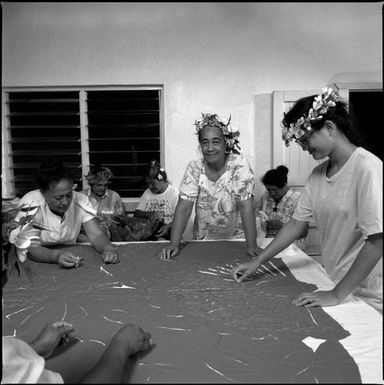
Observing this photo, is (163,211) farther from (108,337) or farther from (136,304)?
(108,337)

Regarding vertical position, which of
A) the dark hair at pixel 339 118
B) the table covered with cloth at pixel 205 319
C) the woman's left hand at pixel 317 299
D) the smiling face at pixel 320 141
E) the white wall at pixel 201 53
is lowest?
the table covered with cloth at pixel 205 319

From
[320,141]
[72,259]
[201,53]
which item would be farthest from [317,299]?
[201,53]

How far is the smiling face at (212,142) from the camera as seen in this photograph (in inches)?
109

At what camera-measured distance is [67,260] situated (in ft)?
7.79

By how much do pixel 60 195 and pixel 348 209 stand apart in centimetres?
151

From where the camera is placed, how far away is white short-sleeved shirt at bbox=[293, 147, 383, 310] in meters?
1.56

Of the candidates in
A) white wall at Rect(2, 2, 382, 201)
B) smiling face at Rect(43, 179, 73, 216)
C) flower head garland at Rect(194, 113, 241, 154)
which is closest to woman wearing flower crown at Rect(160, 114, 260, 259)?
flower head garland at Rect(194, 113, 241, 154)

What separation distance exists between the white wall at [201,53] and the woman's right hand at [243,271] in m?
2.75

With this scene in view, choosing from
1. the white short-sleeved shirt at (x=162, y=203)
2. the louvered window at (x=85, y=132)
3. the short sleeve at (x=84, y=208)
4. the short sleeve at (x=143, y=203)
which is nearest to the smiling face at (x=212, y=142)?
the short sleeve at (x=84, y=208)

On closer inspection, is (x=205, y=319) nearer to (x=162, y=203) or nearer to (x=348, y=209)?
Answer: (x=348, y=209)

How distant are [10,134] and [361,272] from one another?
14.2 ft

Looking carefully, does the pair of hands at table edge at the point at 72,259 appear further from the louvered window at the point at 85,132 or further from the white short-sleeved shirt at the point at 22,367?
the louvered window at the point at 85,132

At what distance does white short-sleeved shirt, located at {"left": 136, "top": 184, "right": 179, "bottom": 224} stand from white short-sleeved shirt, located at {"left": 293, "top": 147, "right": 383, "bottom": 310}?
2436 mm

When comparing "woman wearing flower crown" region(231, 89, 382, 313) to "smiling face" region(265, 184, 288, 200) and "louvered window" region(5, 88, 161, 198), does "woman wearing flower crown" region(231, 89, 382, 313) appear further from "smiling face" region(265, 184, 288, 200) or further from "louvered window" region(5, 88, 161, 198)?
"louvered window" region(5, 88, 161, 198)
